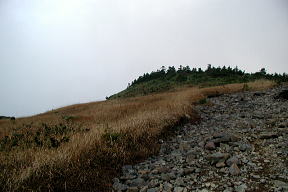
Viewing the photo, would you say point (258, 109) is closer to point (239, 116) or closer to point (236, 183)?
point (239, 116)

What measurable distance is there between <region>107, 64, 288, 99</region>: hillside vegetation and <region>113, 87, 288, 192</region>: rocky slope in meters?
16.1

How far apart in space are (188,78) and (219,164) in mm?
37353

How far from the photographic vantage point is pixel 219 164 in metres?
4.51

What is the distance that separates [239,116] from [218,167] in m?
5.16

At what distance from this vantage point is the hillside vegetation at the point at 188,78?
2934 cm

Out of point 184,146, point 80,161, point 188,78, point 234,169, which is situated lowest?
point 234,169

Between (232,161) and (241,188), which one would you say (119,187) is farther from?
(232,161)

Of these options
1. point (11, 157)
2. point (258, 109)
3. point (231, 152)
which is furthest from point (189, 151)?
point (258, 109)

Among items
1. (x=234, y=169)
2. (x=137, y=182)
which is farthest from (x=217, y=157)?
(x=137, y=182)

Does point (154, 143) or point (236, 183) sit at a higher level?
point (154, 143)

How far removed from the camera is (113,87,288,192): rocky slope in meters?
3.78

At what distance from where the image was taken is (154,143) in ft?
19.9

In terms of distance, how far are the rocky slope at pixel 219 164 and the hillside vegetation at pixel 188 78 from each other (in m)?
16.1

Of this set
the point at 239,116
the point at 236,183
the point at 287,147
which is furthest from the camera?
the point at 239,116
